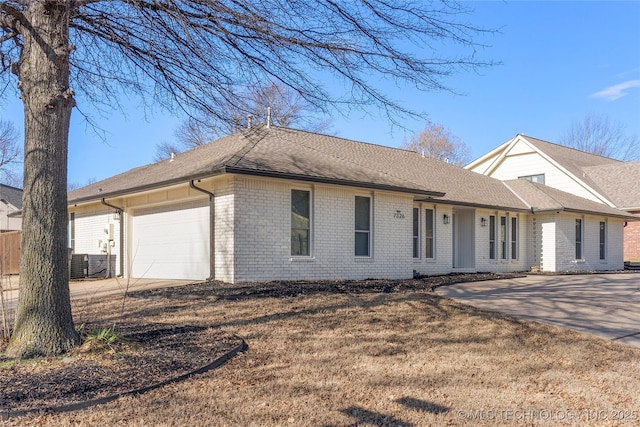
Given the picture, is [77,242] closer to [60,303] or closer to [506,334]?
[60,303]

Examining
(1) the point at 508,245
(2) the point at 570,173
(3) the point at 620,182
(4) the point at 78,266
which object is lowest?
(4) the point at 78,266

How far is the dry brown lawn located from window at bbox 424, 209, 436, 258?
8240 mm

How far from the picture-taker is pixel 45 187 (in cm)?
600

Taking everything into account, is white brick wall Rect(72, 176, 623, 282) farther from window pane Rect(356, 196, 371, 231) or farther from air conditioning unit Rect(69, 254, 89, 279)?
air conditioning unit Rect(69, 254, 89, 279)

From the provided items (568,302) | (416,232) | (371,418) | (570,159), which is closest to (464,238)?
(416,232)

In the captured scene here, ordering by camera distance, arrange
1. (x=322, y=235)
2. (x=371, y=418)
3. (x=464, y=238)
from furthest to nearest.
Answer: (x=464, y=238) → (x=322, y=235) → (x=371, y=418)

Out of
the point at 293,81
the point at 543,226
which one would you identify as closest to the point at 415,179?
the point at 543,226

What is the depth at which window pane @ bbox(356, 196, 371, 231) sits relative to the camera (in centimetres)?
1432

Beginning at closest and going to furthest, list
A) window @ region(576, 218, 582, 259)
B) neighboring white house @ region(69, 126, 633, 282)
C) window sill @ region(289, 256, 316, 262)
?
neighboring white house @ region(69, 126, 633, 282)
window sill @ region(289, 256, 316, 262)
window @ region(576, 218, 582, 259)

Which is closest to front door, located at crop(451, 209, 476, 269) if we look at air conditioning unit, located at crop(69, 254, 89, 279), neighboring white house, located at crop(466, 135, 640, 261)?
neighboring white house, located at crop(466, 135, 640, 261)

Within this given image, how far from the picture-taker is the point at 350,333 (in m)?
7.17

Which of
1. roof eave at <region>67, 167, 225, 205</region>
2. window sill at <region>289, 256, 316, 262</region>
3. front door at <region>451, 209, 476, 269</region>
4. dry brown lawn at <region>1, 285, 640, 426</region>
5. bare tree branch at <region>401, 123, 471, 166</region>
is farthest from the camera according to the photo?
bare tree branch at <region>401, 123, 471, 166</region>

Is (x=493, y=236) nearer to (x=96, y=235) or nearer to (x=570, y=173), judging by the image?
(x=570, y=173)

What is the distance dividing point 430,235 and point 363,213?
3.82m
